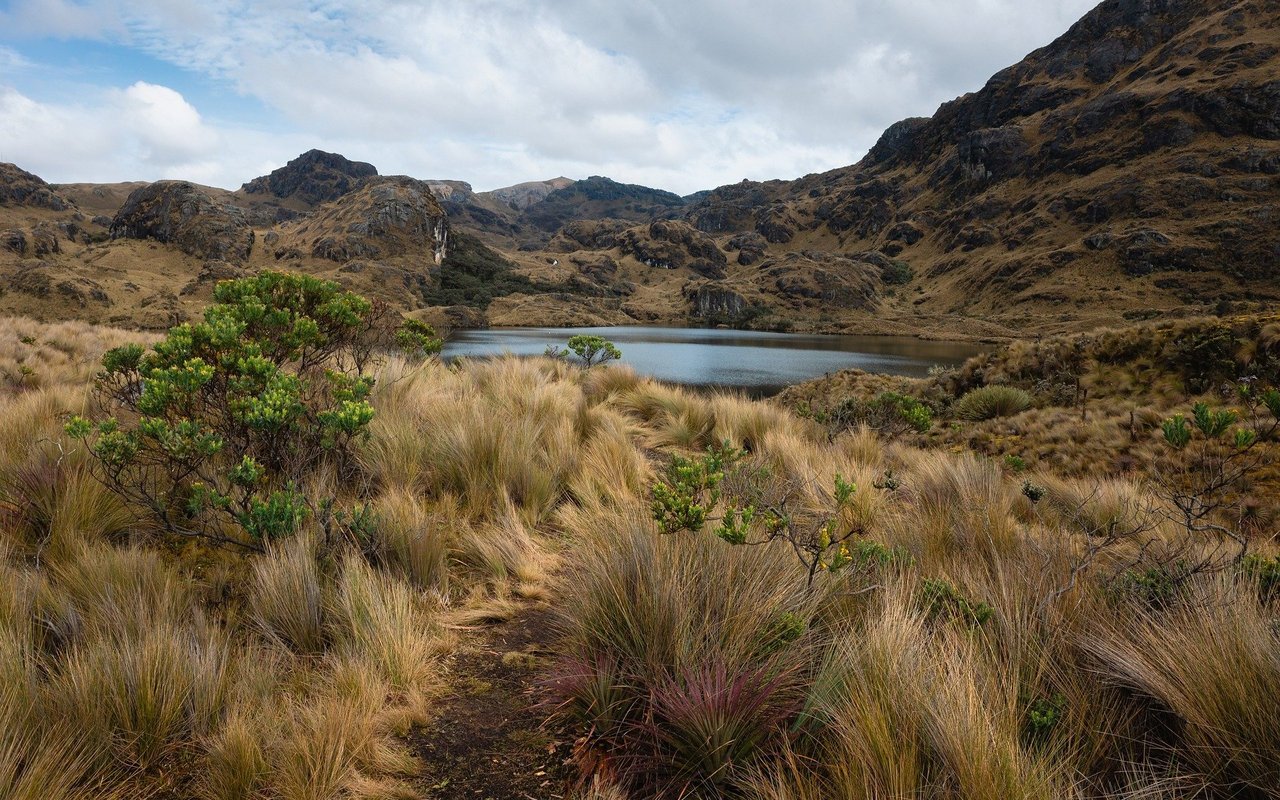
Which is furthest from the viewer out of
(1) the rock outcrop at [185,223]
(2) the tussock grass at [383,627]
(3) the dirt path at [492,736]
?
(1) the rock outcrop at [185,223]

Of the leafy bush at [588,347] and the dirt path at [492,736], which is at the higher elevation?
the leafy bush at [588,347]

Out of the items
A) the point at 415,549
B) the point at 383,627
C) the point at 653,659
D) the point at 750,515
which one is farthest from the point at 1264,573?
the point at 415,549

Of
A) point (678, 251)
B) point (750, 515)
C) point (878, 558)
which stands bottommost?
point (878, 558)

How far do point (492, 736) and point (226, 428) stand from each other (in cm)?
326

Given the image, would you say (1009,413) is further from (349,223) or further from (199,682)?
(349,223)

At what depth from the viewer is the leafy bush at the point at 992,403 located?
1035cm

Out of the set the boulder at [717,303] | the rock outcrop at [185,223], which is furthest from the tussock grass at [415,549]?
the rock outcrop at [185,223]

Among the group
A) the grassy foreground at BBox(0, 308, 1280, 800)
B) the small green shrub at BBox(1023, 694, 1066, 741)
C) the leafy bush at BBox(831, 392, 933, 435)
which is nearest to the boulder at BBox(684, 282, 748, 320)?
the leafy bush at BBox(831, 392, 933, 435)

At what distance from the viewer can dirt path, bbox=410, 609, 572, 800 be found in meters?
1.96

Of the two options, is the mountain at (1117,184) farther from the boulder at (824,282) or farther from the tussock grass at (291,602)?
the tussock grass at (291,602)

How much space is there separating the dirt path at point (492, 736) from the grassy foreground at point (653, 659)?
83mm

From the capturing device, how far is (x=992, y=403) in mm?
10734

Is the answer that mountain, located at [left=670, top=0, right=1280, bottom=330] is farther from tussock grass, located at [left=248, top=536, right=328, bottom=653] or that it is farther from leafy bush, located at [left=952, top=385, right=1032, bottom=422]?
tussock grass, located at [left=248, top=536, right=328, bottom=653]

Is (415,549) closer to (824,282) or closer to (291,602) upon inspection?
(291,602)
